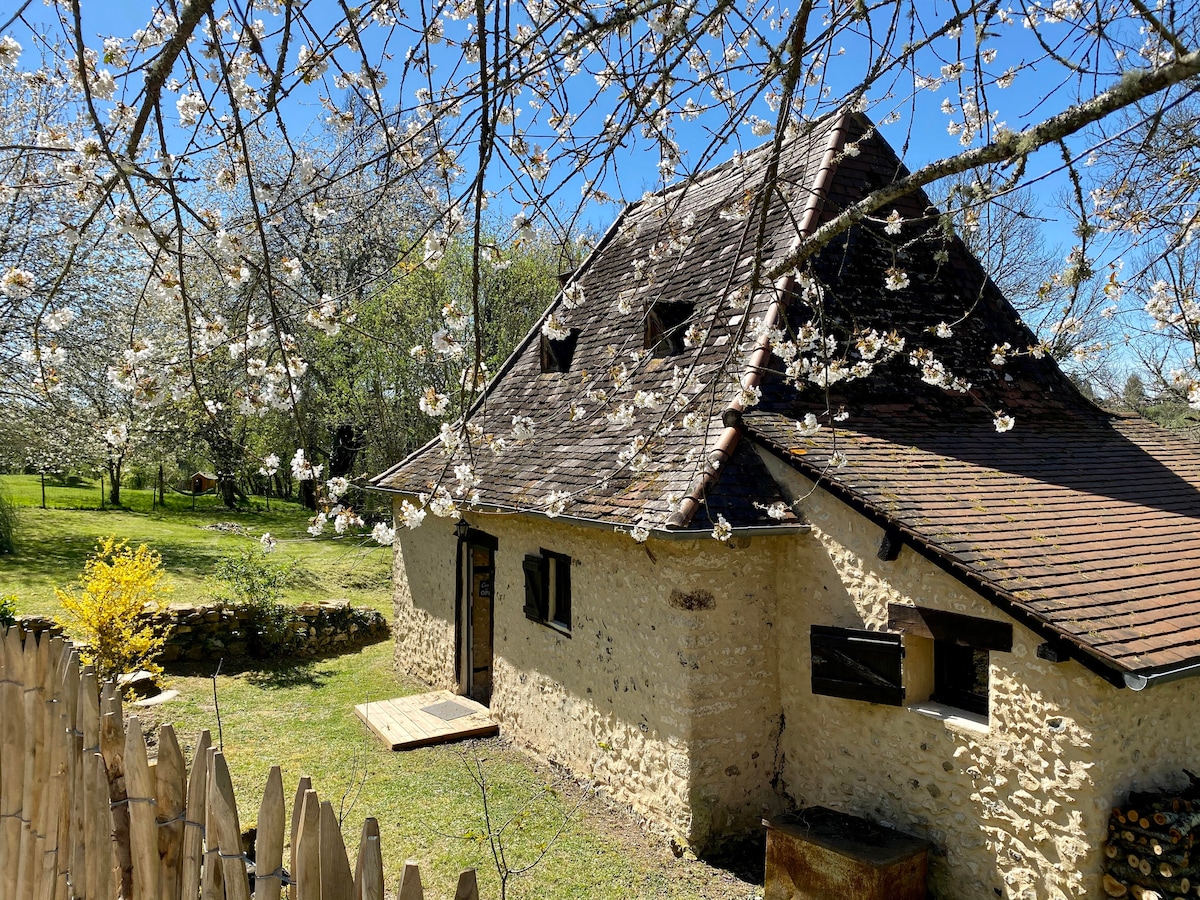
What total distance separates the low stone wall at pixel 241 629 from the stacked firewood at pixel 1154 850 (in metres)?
11.0

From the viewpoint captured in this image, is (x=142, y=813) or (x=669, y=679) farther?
(x=669, y=679)

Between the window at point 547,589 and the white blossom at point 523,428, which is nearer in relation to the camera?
the white blossom at point 523,428

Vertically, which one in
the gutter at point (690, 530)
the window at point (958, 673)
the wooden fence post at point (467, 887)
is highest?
the gutter at point (690, 530)

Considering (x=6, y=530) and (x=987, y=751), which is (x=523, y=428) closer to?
(x=987, y=751)

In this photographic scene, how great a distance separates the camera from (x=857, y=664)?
228 inches

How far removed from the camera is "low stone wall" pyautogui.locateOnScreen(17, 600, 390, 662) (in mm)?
11391

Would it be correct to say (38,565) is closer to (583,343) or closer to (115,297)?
(115,297)

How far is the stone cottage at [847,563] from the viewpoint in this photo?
4723mm

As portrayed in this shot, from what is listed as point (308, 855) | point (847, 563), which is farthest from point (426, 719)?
point (308, 855)

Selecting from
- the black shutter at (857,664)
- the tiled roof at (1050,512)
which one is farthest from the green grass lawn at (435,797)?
the tiled roof at (1050,512)

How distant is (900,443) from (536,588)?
3926mm

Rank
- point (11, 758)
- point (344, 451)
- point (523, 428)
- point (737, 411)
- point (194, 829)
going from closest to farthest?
point (194, 829) → point (11, 758) → point (523, 428) → point (737, 411) → point (344, 451)

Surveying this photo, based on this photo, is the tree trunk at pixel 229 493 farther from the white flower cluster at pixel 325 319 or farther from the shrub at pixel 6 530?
the white flower cluster at pixel 325 319

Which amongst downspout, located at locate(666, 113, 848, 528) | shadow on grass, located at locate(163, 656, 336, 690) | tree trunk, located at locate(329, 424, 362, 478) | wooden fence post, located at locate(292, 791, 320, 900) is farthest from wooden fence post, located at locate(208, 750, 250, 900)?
tree trunk, located at locate(329, 424, 362, 478)
